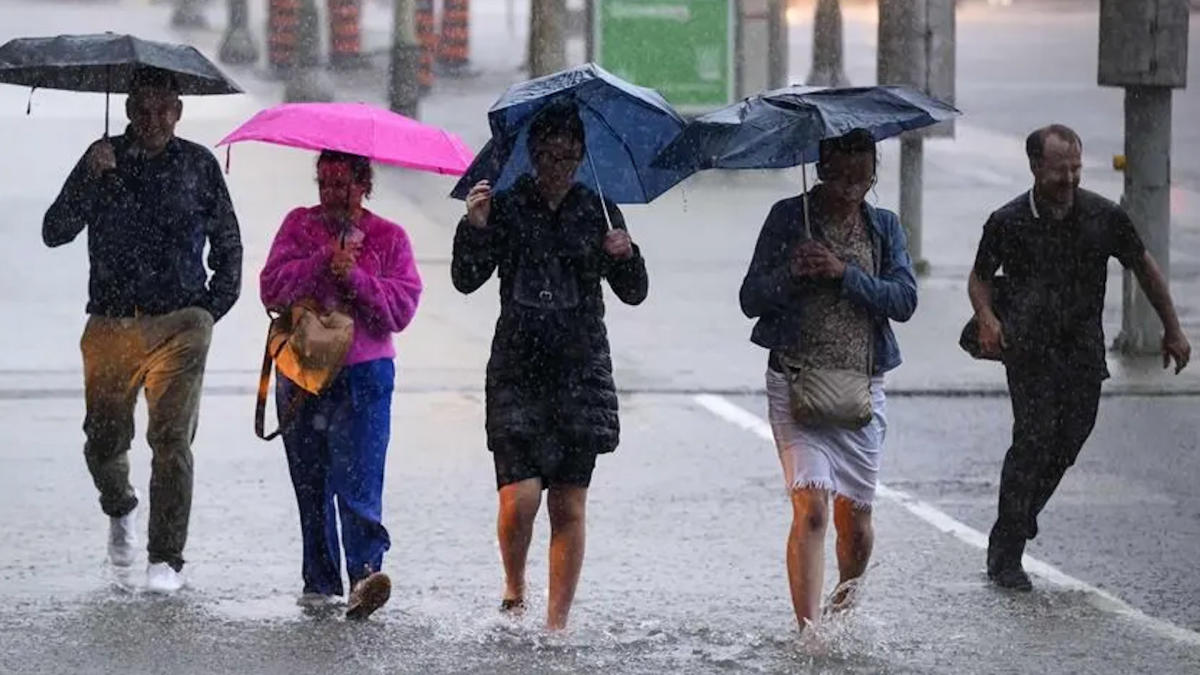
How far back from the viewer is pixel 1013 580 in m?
8.93

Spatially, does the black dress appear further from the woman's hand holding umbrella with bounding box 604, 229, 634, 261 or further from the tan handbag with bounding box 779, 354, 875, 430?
the tan handbag with bounding box 779, 354, 875, 430

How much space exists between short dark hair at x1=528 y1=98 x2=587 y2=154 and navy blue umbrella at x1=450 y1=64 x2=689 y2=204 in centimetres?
2

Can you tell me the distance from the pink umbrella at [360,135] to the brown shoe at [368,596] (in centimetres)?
132

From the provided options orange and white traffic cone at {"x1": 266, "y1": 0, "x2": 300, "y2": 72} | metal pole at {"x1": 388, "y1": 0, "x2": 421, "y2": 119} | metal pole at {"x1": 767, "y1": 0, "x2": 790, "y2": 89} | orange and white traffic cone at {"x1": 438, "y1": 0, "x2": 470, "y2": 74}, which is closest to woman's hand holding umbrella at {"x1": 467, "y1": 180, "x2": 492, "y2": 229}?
metal pole at {"x1": 388, "y1": 0, "x2": 421, "y2": 119}

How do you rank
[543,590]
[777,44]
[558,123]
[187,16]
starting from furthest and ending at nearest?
[187,16]
[777,44]
[543,590]
[558,123]

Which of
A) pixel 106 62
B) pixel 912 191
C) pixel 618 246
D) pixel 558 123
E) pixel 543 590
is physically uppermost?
pixel 106 62

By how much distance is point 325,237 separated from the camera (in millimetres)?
8195

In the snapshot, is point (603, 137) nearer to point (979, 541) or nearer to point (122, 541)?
point (122, 541)

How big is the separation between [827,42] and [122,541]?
68.6ft

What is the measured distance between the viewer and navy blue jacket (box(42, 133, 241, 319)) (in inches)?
335

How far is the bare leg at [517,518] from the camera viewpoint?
7.82 metres

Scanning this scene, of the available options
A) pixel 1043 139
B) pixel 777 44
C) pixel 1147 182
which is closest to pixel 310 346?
pixel 1043 139

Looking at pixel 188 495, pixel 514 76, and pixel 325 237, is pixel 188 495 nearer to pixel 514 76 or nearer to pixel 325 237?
pixel 325 237

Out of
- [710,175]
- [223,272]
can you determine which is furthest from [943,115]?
[710,175]
